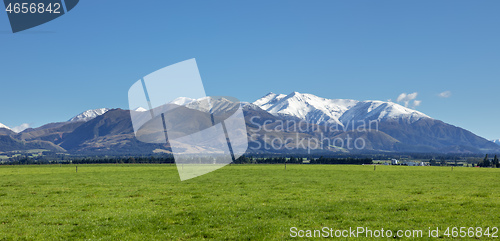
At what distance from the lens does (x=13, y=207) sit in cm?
3266

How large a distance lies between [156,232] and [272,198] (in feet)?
53.5

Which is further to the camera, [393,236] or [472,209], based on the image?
[472,209]

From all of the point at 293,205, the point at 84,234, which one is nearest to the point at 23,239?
the point at 84,234

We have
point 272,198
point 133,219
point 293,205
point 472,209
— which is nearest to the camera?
point 133,219

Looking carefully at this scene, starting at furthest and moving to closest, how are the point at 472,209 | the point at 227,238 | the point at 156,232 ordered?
1. the point at 472,209
2. the point at 156,232
3. the point at 227,238

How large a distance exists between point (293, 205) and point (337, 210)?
420 cm

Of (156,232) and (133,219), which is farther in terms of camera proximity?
(133,219)

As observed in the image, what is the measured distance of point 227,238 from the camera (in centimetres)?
2164

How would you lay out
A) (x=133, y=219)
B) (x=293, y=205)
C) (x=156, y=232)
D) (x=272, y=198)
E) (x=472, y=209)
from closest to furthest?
(x=156, y=232), (x=133, y=219), (x=472, y=209), (x=293, y=205), (x=272, y=198)

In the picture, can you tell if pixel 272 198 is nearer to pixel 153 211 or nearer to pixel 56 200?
pixel 153 211

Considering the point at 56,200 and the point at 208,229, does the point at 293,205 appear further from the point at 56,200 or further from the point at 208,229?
the point at 56,200

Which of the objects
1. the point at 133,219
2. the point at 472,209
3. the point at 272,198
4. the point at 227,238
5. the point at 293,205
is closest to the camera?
the point at 227,238

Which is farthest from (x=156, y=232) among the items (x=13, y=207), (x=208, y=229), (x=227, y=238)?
(x=13, y=207)

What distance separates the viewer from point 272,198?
37250 mm
